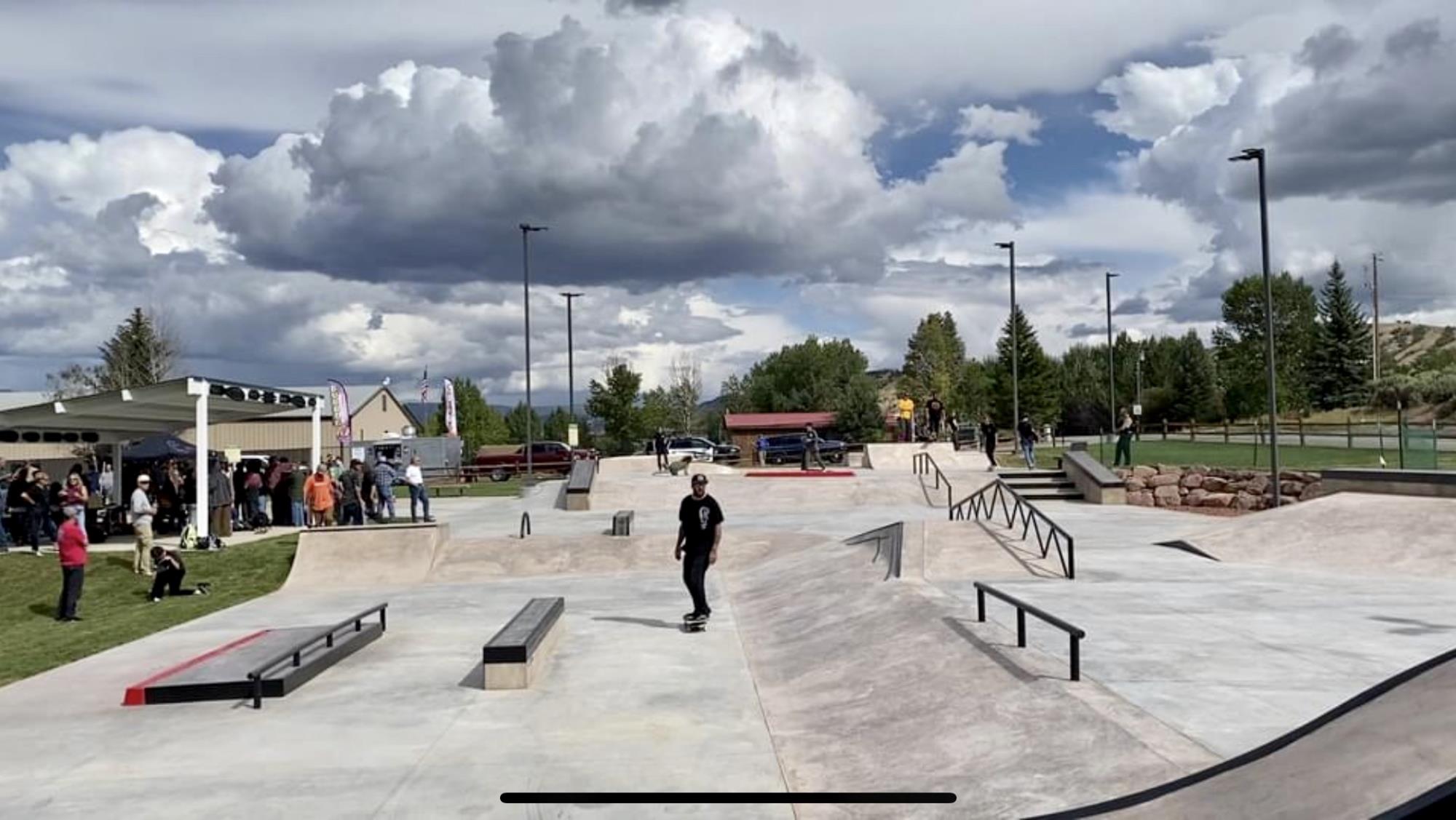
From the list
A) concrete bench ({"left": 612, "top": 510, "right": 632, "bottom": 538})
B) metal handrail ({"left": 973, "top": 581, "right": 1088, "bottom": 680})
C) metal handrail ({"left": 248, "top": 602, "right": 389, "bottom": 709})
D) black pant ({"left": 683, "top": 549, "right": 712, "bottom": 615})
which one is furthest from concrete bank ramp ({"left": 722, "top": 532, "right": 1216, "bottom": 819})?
concrete bench ({"left": 612, "top": 510, "right": 632, "bottom": 538})

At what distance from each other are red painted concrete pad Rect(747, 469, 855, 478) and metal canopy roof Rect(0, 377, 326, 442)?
12.7 metres

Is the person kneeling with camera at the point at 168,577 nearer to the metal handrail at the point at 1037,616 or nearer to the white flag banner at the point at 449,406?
the metal handrail at the point at 1037,616

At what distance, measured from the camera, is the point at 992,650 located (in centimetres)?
885

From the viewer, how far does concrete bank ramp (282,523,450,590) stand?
18453mm

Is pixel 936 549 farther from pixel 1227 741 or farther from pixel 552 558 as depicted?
pixel 1227 741

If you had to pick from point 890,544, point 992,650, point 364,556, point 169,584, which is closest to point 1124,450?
point 890,544

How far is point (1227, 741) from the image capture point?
6.23 meters

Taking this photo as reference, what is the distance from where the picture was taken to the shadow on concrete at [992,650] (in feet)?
25.8

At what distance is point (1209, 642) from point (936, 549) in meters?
5.97

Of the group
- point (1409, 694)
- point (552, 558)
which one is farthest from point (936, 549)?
point (1409, 694)

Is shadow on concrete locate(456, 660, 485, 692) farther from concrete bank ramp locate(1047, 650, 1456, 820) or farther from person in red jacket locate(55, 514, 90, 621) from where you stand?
person in red jacket locate(55, 514, 90, 621)

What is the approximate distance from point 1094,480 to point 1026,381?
51041 mm

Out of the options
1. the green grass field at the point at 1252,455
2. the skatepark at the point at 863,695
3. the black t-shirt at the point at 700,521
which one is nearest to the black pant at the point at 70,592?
the skatepark at the point at 863,695

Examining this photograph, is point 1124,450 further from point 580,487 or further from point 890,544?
point 890,544
